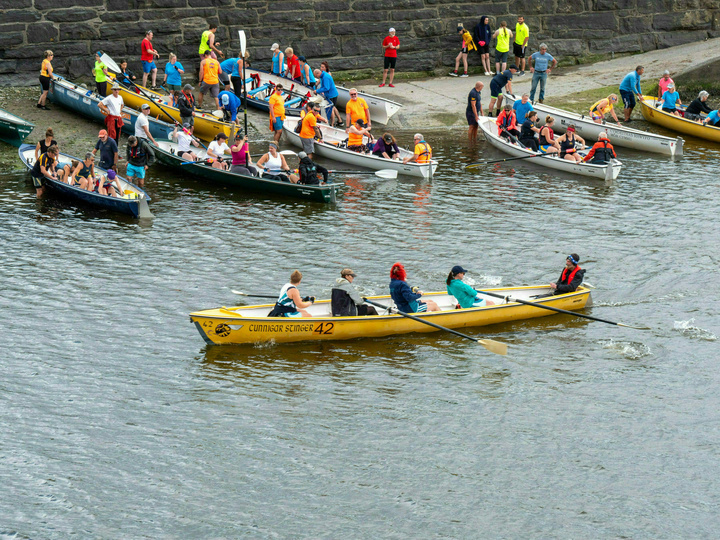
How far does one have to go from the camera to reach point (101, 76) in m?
27.8

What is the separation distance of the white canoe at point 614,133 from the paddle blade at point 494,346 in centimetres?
1382

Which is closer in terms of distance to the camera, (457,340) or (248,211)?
(457,340)

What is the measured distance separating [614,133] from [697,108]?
341 cm

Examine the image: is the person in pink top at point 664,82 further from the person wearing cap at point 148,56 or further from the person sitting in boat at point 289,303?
the person sitting in boat at point 289,303

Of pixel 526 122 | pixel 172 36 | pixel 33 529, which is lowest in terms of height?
pixel 33 529

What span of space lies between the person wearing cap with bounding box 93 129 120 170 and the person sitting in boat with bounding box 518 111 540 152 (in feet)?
38.5

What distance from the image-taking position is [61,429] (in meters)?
12.6

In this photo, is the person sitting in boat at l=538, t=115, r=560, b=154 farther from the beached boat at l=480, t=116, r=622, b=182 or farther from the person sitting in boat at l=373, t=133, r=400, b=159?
the person sitting in boat at l=373, t=133, r=400, b=159

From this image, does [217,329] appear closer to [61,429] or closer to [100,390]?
[100,390]

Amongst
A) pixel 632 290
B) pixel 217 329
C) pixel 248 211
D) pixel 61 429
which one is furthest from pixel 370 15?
pixel 61 429

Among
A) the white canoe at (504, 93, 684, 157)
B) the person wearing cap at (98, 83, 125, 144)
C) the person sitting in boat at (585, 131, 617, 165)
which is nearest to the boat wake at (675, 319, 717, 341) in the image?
the person sitting in boat at (585, 131, 617, 165)

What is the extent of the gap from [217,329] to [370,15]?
2013cm

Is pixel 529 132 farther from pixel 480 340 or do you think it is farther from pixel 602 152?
pixel 480 340

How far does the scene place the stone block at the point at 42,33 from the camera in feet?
94.6
